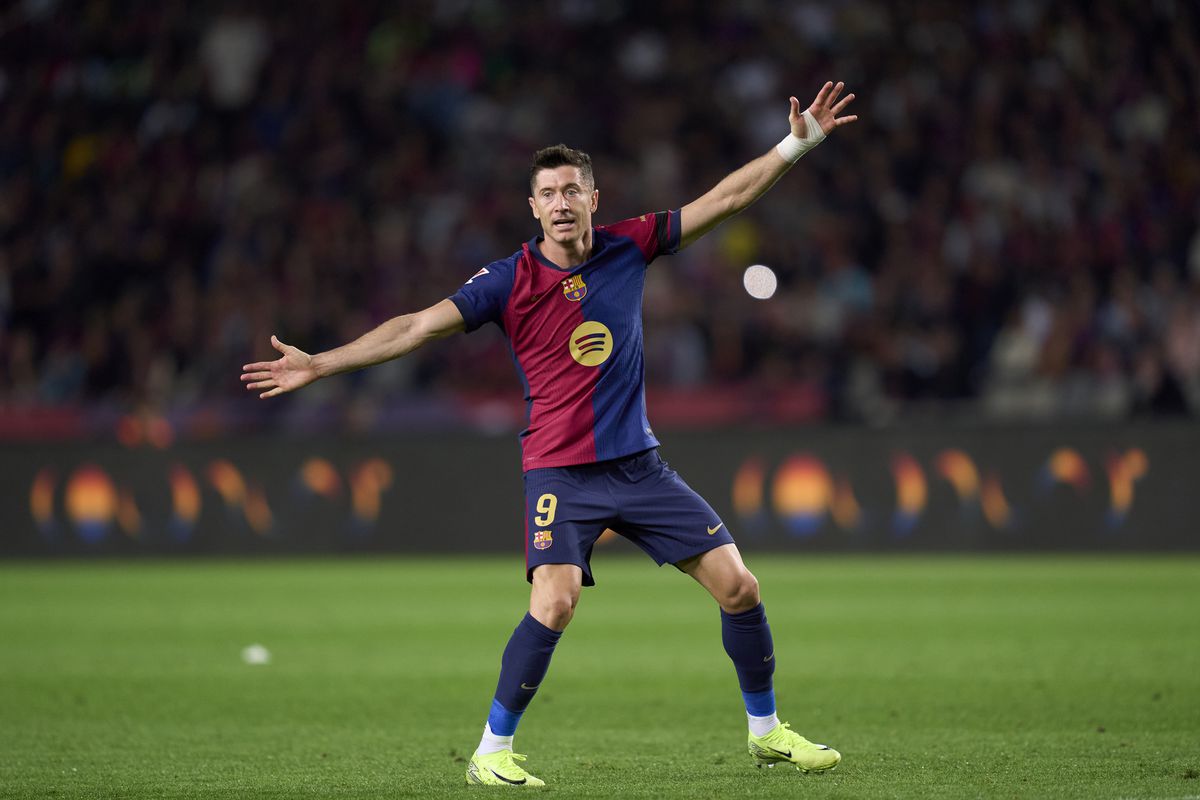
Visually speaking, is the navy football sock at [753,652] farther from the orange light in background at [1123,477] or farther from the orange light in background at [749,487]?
the orange light in background at [1123,477]

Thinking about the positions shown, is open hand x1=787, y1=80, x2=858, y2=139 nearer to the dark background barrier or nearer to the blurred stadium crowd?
the dark background barrier

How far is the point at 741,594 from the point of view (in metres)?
6.30

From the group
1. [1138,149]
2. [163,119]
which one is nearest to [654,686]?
[1138,149]

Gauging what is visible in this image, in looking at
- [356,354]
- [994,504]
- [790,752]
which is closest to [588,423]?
[356,354]

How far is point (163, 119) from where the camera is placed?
22406 mm

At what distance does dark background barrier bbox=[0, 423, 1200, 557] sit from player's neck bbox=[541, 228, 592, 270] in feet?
36.1

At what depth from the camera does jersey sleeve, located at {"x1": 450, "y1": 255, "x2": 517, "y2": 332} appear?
6180mm

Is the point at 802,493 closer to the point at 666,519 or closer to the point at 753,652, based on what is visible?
the point at 753,652

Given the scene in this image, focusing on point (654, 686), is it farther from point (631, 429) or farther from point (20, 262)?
point (20, 262)

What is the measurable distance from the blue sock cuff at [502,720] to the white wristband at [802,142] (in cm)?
235

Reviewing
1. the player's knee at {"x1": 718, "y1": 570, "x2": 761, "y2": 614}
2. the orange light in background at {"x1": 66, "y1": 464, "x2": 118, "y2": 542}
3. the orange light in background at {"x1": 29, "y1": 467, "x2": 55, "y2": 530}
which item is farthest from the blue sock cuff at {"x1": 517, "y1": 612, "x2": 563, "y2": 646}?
the orange light in background at {"x1": 29, "y1": 467, "x2": 55, "y2": 530}

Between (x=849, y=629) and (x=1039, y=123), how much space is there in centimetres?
965

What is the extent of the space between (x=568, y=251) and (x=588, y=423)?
0.67 meters

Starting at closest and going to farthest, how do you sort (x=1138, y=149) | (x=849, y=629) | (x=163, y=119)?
1. (x=849, y=629)
2. (x=1138, y=149)
3. (x=163, y=119)
